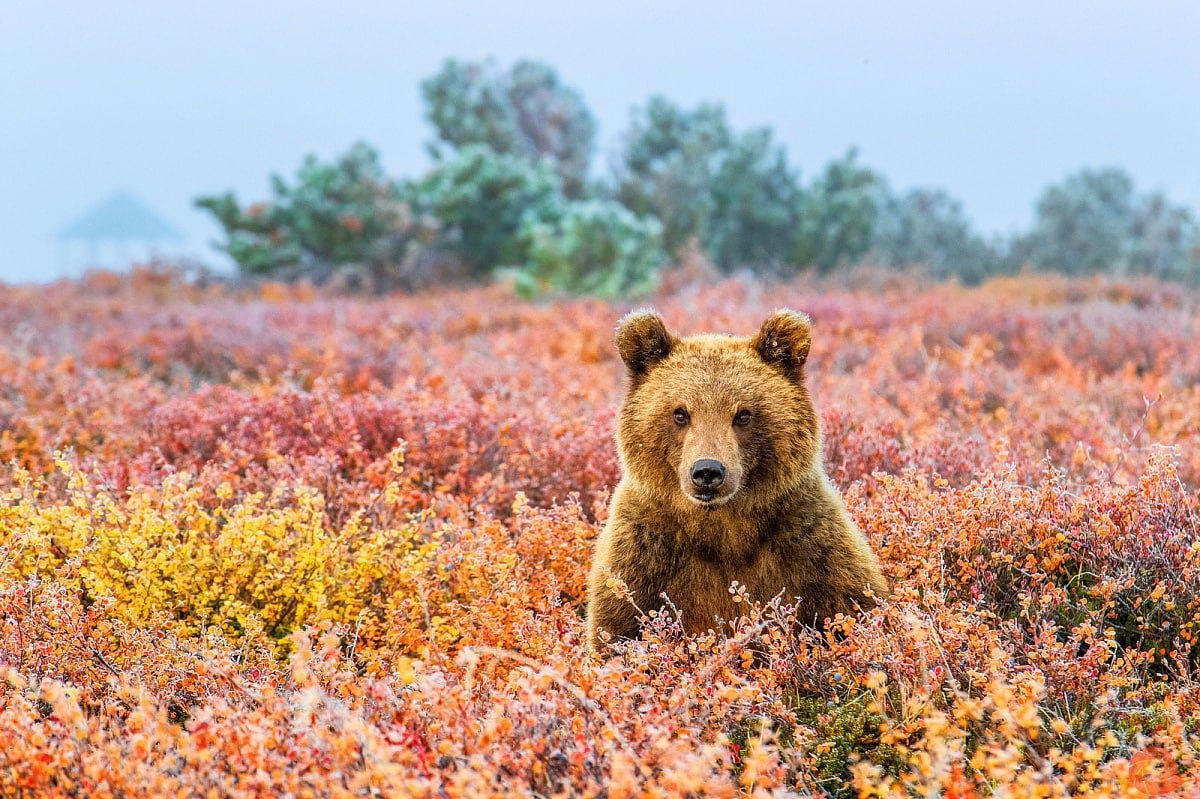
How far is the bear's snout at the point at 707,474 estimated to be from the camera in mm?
Result: 3258

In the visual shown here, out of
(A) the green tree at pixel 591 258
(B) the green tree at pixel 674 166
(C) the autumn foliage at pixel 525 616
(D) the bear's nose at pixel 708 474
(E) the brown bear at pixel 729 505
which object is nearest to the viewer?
(C) the autumn foliage at pixel 525 616

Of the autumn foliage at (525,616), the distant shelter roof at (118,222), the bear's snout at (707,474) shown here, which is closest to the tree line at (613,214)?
the autumn foliage at (525,616)

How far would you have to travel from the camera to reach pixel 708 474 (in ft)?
10.7

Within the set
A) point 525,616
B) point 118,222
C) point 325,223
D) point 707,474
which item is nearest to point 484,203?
point 325,223

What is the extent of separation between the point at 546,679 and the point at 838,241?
27990mm

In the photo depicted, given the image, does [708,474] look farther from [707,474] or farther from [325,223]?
[325,223]

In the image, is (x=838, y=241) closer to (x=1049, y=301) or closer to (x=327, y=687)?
(x=1049, y=301)

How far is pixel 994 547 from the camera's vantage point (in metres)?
4.02

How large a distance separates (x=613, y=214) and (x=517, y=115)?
11.6 metres

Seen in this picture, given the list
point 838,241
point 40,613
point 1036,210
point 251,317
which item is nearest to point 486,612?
point 40,613

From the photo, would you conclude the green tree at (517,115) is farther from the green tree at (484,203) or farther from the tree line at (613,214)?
the green tree at (484,203)

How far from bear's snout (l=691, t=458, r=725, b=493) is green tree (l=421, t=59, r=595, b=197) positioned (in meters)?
25.3

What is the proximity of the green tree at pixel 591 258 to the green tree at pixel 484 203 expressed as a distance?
139 inches

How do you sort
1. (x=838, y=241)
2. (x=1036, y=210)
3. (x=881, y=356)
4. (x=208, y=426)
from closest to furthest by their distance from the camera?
(x=208, y=426), (x=881, y=356), (x=838, y=241), (x=1036, y=210)
